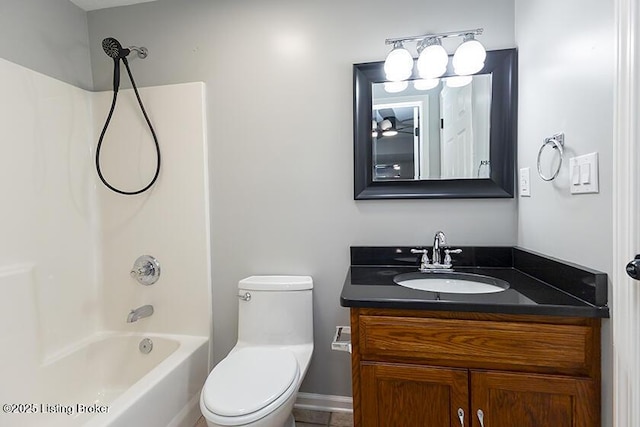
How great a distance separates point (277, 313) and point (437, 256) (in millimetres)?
863

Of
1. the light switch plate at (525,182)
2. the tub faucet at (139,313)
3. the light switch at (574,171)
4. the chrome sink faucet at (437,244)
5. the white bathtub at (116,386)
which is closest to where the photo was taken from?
the light switch at (574,171)

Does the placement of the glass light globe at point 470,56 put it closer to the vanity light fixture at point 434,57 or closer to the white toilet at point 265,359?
the vanity light fixture at point 434,57

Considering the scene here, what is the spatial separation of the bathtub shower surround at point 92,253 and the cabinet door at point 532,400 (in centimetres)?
130

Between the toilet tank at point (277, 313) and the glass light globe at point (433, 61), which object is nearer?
the glass light globe at point (433, 61)

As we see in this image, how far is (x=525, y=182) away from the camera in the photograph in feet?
4.73

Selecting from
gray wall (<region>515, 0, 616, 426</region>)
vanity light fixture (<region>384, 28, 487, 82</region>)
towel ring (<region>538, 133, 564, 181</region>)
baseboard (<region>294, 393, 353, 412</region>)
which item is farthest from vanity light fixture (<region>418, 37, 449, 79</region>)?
baseboard (<region>294, 393, 353, 412</region>)

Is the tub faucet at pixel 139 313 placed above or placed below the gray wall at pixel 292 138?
below

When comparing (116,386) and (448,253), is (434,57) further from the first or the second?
(116,386)

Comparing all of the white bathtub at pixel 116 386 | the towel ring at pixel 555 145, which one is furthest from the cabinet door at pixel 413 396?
the white bathtub at pixel 116 386

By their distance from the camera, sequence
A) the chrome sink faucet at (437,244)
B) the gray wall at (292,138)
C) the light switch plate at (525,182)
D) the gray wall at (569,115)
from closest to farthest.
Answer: the gray wall at (569,115), the light switch plate at (525,182), the chrome sink faucet at (437,244), the gray wall at (292,138)

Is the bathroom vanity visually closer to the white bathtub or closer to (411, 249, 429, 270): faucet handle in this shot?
(411, 249, 429, 270): faucet handle

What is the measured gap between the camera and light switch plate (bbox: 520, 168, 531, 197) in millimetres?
1413

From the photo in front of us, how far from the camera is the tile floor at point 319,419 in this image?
1.67m

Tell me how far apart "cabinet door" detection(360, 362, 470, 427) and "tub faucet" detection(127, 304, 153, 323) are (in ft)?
4.43
